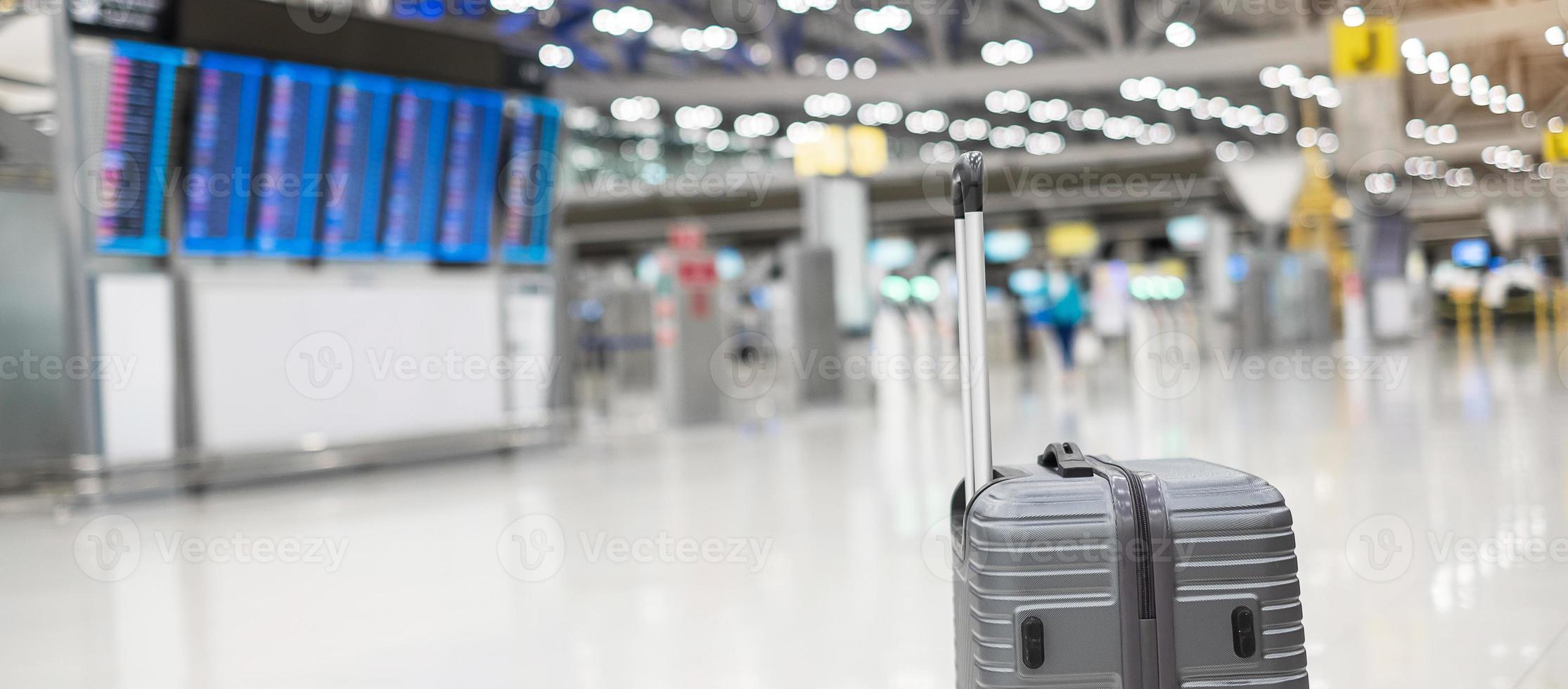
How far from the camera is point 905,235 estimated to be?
37.8 metres

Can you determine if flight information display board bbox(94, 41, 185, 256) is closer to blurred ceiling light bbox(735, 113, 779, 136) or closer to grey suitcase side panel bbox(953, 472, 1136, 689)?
grey suitcase side panel bbox(953, 472, 1136, 689)

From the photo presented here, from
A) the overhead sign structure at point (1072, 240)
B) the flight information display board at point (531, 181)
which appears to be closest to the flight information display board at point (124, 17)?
the flight information display board at point (531, 181)

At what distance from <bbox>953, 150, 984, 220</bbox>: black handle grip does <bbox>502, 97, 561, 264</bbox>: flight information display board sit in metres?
7.04

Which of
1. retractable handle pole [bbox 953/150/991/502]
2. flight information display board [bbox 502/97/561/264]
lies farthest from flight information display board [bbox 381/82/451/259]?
retractable handle pole [bbox 953/150/991/502]

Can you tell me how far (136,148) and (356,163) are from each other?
138 centimetres

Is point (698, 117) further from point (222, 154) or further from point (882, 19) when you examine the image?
point (222, 154)

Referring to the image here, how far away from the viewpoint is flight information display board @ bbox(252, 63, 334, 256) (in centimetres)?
738

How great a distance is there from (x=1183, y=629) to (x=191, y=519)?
5.56 m

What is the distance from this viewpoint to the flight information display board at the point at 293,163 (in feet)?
24.2

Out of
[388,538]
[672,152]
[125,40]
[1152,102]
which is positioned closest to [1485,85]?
[388,538]

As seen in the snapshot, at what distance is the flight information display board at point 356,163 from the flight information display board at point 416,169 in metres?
0.09

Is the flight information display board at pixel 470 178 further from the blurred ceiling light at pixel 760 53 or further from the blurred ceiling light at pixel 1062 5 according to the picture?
the blurred ceiling light at pixel 760 53

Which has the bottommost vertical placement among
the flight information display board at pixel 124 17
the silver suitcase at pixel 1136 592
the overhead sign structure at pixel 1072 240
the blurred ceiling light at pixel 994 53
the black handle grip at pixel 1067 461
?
the silver suitcase at pixel 1136 592

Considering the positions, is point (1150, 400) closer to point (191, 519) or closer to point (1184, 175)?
point (191, 519)
